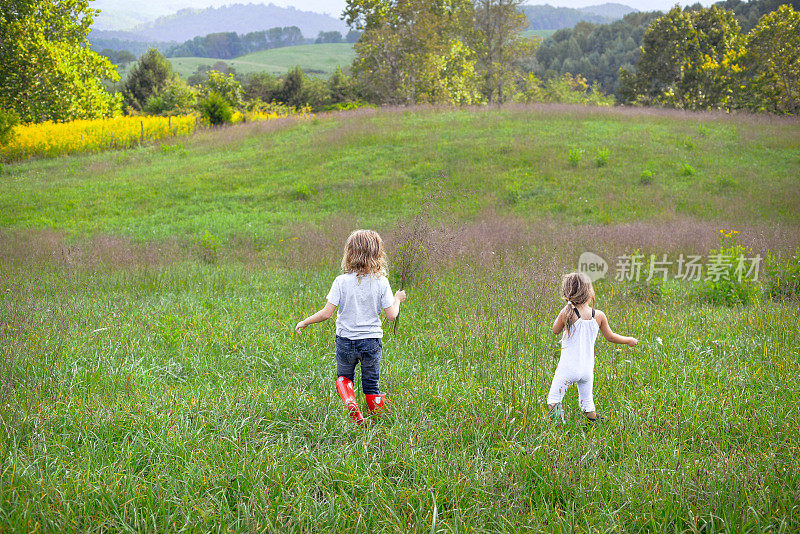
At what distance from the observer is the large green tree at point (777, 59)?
27714 millimetres

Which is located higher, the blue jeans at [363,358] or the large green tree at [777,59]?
the large green tree at [777,59]

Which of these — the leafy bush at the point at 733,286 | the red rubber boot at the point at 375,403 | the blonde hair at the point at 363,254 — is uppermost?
the blonde hair at the point at 363,254

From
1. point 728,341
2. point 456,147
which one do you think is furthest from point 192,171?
point 728,341

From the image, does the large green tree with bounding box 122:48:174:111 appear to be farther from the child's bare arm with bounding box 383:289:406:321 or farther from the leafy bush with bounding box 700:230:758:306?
the child's bare arm with bounding box 383:289:406:321

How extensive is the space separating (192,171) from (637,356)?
678 inches

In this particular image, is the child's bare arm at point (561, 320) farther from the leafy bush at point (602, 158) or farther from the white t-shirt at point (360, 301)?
the leafy bush at point (602, 158)

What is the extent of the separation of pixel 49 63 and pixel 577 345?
3424cm

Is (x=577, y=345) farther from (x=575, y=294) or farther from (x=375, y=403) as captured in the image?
(x=375, y=403)

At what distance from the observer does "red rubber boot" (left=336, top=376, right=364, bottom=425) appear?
358 cm

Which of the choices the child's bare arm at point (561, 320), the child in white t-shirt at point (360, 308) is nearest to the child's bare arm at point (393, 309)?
the child in white t-shirt at point (360, 308)

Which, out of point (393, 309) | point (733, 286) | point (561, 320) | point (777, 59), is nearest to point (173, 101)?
point (777, 59)

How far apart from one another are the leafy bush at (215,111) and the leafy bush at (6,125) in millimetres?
8401

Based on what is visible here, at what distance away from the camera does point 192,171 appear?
1834 cm

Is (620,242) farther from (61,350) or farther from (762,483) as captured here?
(61,350)
